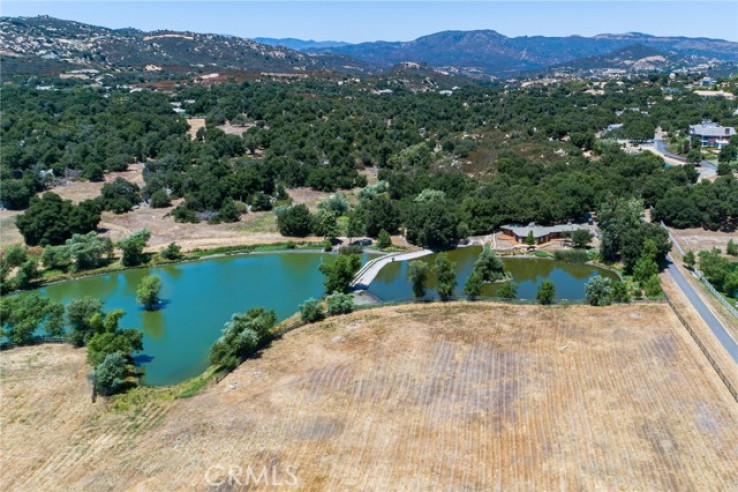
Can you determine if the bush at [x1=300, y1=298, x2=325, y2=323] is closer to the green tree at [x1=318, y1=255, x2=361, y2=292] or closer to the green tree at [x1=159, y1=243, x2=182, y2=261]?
the green tree at [x1=318, y1=255, x2=361, y2=292]

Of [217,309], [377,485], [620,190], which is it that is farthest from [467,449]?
[620,190]

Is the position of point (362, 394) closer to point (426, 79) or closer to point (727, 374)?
point (727, 374)

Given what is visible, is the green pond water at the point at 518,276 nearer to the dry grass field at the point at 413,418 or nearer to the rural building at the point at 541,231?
the rural building at the point at 541,231

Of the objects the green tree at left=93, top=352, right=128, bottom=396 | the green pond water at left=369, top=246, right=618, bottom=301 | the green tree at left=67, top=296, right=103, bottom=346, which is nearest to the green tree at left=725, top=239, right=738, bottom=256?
the green pond water at left=369, top=246, right=618, bottom=301

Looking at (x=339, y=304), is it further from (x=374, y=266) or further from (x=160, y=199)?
(x=160, y=199)

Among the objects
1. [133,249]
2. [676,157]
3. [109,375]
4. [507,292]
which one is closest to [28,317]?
[109,375]

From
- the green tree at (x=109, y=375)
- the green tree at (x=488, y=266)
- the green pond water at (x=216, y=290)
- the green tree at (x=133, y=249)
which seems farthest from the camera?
the green tree at (x=133, y=249)

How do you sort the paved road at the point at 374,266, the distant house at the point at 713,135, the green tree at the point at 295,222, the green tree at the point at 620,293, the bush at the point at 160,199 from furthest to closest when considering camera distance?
1. the distant house at the point at 713,135
2. the bush at the point at 160,199
3. the green tree at the point at 295,222
4. the paved road at the point at 374,266
5. the green tree at the point at 620,293

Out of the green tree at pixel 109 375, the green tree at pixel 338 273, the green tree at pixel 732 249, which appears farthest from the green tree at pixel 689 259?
the green tree at pixel 109 375
